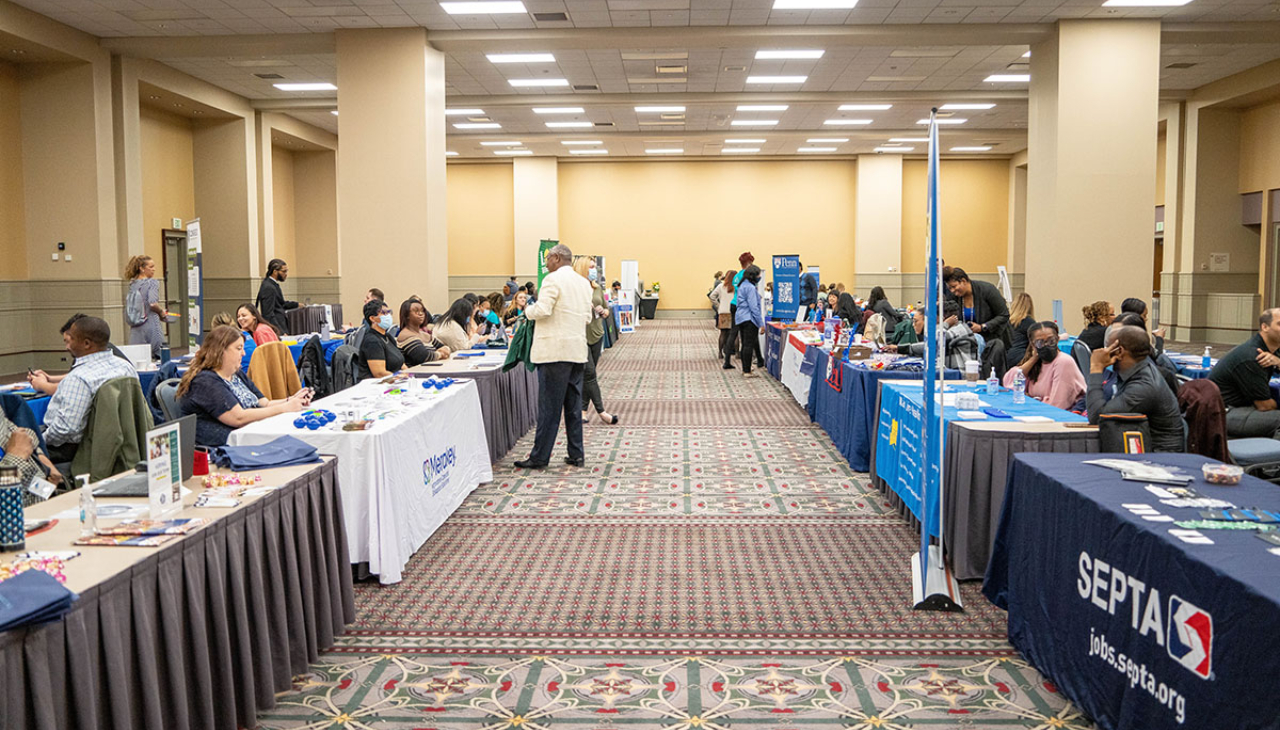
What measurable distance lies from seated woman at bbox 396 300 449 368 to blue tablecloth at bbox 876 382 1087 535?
3.50 meters

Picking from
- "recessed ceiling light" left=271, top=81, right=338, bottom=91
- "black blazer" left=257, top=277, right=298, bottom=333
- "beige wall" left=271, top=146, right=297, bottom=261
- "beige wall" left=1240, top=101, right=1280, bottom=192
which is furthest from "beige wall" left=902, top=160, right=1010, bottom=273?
"black blazer" left=257, top=277, right=298, bottom=333

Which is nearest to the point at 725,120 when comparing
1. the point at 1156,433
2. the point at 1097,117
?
the point at 1097,117

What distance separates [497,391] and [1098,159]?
24.6 feet

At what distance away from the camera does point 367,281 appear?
38.1 feet

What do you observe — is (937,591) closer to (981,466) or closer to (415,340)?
(981,466)

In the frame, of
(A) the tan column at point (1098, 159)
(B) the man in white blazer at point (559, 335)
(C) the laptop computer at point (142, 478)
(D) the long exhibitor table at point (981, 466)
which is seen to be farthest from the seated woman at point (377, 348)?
(A) the tan column at point (1098, 159)

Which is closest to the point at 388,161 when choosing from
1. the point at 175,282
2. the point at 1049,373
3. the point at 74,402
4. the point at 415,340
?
the point at 415,340

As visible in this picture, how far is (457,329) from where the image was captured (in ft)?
27.7

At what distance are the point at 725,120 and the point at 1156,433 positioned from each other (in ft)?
49.5

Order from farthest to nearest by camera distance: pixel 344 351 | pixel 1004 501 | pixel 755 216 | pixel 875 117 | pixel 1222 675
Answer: pixel 755 216 < pixel 875 117 < pixel 344 351 < pixel 1004 501 < pixel 1222 675

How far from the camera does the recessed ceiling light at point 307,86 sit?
48.2ft

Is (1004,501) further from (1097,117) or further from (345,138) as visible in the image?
(345,138)

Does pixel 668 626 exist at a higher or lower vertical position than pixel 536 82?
lower

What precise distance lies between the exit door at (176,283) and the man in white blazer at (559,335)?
37.5 ft
